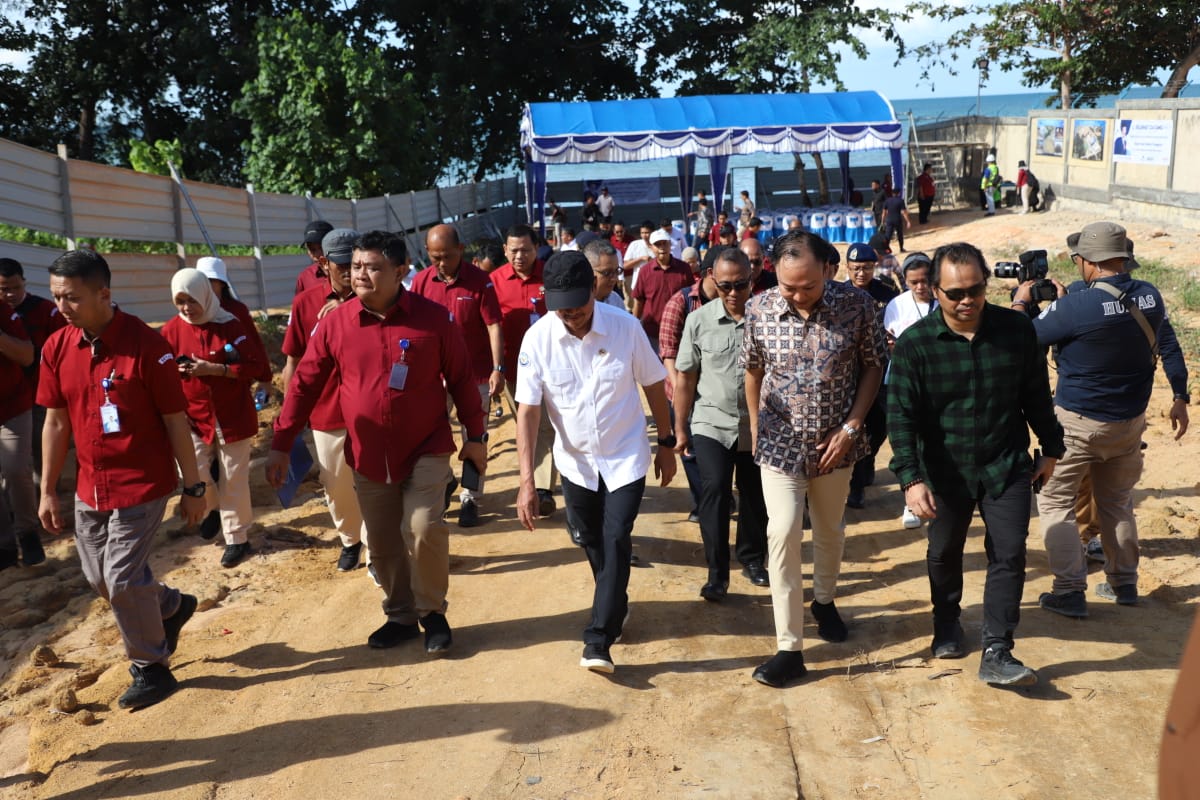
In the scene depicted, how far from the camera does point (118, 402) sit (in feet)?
15.9

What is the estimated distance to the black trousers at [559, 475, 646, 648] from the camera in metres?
4.97

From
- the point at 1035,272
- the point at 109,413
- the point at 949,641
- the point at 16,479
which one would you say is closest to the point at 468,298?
the point at 109,413

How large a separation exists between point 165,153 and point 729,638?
645 inches

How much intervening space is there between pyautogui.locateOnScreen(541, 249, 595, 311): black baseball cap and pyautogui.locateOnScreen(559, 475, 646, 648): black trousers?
0.88 meters

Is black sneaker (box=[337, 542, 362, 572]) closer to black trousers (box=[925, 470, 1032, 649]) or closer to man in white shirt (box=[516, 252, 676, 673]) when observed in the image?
man in white shirt (box=[516, 252, 676, 673])

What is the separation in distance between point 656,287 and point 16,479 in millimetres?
4948

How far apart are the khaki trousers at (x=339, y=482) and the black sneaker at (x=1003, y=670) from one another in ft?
11.4

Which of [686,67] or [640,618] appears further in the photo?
[686,67]

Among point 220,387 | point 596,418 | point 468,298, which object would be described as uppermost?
point 468,298

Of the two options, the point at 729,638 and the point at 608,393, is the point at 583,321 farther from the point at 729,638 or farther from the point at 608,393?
the point at 729,638

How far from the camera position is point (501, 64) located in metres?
33.0

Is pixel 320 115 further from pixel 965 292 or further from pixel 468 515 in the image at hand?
pixel 965 292

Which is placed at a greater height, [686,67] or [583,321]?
[686,67]

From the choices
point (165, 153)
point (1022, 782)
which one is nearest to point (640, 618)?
point (1022, 782)
